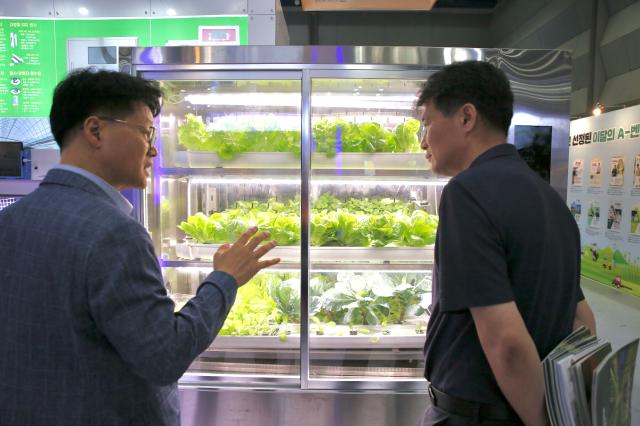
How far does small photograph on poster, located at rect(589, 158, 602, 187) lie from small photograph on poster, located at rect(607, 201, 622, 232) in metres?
0.51

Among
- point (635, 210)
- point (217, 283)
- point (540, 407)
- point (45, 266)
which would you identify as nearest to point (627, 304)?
point (635, 210)

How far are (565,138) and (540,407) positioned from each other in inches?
71.6

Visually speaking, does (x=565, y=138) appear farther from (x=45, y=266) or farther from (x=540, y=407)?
(x=45, y=266)

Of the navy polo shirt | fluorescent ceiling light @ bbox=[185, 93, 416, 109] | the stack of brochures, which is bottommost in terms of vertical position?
the stack of brochures

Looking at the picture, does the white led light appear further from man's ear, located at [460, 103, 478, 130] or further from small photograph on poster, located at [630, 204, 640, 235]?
small photograph on poster, located at [630, 204, 640, 235]

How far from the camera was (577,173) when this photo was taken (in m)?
7.97

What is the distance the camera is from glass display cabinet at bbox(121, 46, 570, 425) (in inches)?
95.6

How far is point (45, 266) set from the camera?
3.50 feet

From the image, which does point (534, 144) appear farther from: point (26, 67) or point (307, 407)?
point (26, 67)

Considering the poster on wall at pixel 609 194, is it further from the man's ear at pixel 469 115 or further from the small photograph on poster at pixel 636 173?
the man's ear at pixel 469 115

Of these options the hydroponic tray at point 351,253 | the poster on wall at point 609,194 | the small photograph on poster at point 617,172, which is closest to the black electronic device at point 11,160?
the hydroponic tray at point 351,253

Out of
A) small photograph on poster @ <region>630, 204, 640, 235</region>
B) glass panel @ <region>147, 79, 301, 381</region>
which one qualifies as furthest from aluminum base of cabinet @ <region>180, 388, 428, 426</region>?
small photograph on poster @ <region>630, 204, 640, 235</region>

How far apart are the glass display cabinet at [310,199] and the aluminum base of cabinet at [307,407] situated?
0.01 meters

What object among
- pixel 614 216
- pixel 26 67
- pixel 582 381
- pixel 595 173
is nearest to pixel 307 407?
pixel 582 381
